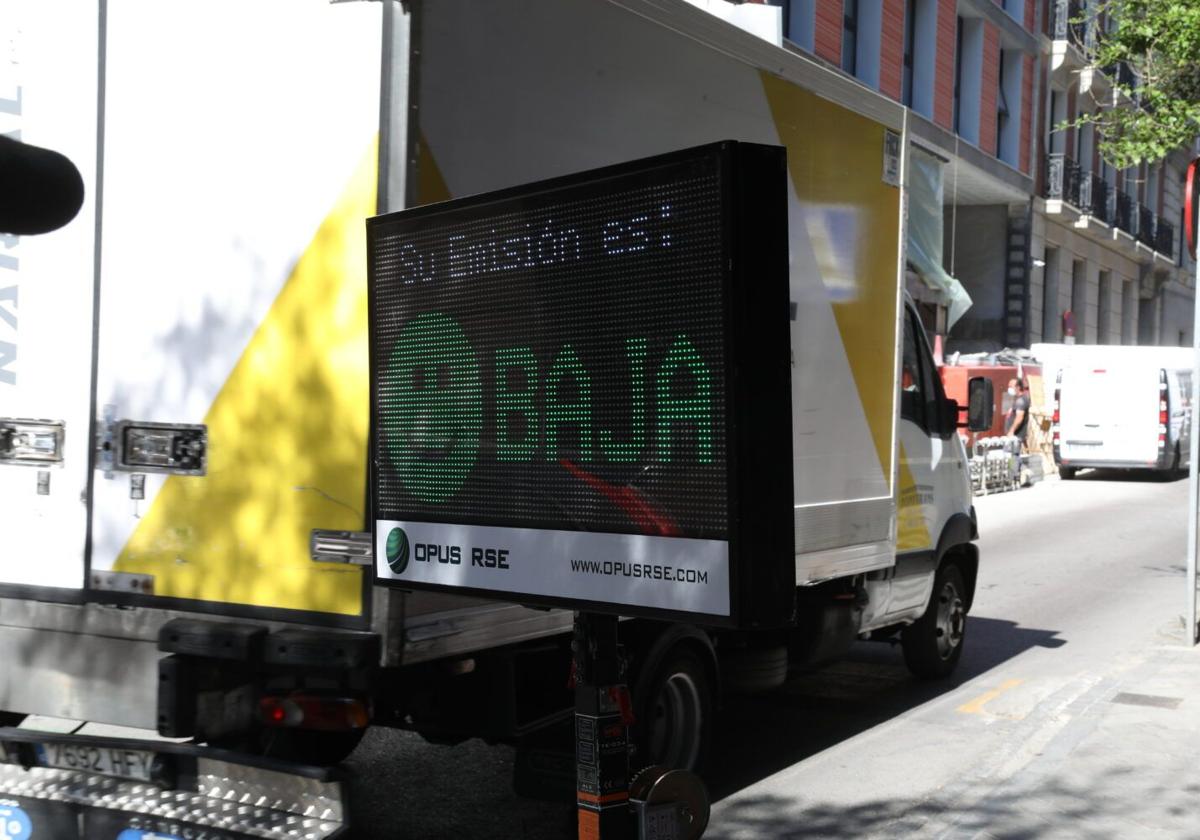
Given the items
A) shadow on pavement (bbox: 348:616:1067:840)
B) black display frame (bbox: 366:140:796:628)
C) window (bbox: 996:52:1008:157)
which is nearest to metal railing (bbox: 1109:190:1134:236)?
window (bbox: 996:52:1008:157)

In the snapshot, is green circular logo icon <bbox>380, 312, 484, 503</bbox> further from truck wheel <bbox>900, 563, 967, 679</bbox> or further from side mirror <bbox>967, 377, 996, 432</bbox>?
truck wheel <bbox>900, 563, 967, 679</bbox>

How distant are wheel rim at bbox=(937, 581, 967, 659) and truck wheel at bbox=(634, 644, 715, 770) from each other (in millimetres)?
2936

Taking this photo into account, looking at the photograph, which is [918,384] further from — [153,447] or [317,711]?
[153,447]

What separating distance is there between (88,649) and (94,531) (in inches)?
15.8

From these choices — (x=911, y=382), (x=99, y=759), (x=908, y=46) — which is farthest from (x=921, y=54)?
(x=99, y=759)

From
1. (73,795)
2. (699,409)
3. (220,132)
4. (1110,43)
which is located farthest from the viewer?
(1110,43)

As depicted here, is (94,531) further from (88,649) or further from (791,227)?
(791,227)

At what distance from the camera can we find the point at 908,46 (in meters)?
29.9

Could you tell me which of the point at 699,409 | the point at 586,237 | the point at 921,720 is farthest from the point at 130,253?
the point at 921,720

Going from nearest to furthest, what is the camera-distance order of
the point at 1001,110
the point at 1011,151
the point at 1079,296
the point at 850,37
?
1. the point at 850,37
2. the point at 1001,110
3. the point at 1011,151
4. the point at 1079,296

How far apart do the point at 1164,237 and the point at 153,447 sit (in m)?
48.6

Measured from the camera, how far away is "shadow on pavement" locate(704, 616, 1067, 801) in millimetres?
6789

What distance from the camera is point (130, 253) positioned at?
4.80m

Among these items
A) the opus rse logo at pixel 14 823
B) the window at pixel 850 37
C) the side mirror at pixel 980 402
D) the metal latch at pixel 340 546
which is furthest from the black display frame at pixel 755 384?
the window at pixel 850 37
